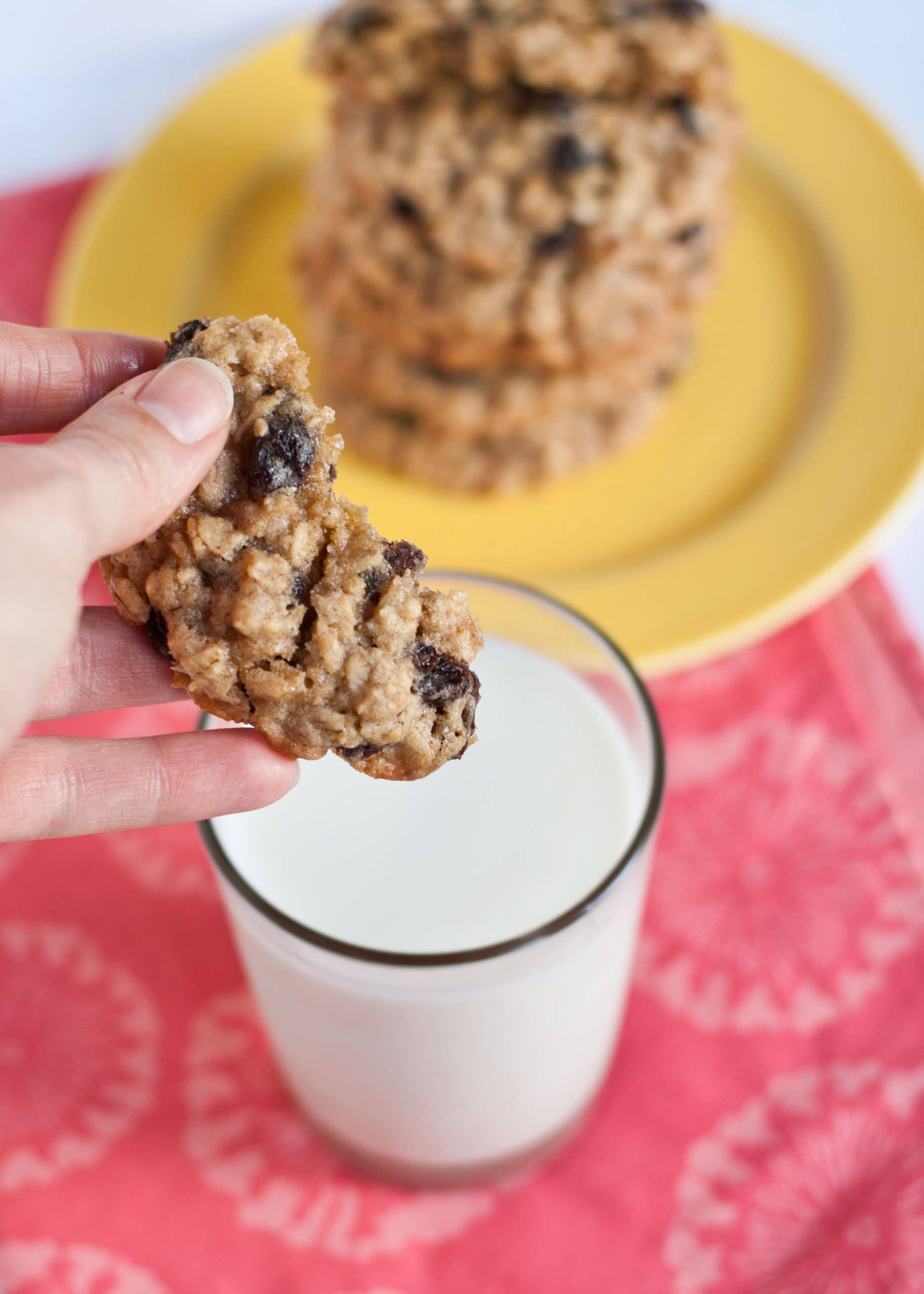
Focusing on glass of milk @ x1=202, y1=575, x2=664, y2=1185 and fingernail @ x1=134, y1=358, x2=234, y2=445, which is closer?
fingernail @ x1=134, y1=358, x2=234, y2=445

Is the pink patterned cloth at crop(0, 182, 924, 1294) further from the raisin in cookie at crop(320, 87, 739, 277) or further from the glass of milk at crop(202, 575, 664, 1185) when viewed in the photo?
the raisin in cookie at crop(320, 87, 739, 277)

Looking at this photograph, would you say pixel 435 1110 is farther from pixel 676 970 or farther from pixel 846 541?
pixel 846 541

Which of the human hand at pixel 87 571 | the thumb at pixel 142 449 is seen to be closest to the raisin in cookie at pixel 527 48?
the human hand at pixel 87 571

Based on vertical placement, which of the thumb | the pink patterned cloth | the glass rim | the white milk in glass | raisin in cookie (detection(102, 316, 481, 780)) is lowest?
the pink patterned cloth

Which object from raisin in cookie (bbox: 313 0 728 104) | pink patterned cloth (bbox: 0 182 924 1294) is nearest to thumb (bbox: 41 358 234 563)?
pink patterned cloth (bbox: 0 182 924 1294)

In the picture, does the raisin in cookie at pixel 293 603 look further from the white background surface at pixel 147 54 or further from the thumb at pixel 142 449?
the white background surface at pixel 147 54

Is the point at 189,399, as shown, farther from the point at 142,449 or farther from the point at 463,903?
the point at 463,903

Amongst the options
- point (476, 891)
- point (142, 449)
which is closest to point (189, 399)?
point (142, 449)

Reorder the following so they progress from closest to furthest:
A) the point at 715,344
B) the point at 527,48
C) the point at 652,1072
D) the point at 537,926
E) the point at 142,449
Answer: the point at 142,449 → the point at 537,926 → the point at 652,1072 → the point at 527,48 → the point at 715,344
